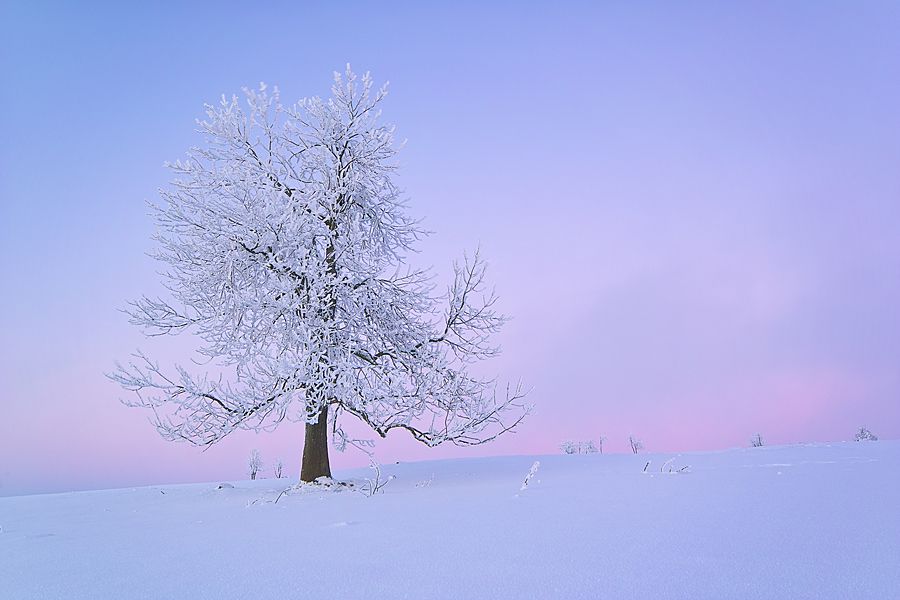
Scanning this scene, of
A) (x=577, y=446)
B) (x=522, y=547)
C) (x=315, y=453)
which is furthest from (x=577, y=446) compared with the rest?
(x=522, y=547)

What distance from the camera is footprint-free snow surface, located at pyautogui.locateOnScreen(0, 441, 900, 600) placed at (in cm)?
174

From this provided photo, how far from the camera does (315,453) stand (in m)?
8.00

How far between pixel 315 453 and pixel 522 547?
6.38m

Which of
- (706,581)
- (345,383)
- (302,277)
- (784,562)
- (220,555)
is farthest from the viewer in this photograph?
(302,277)

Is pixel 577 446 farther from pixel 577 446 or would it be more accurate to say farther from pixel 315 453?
pixel 315 453

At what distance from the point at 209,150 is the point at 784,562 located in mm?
9290

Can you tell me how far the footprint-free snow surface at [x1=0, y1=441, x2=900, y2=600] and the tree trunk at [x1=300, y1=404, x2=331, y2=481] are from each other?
147 inches

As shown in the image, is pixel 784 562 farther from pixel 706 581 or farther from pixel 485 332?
pixel 485 332

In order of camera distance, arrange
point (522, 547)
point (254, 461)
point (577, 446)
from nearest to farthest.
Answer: point (522, 547) → point (254, 461) → point (577, 446)

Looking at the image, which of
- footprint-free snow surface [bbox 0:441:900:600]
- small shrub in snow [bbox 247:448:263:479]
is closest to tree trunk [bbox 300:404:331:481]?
footprint-free snow surface [bbox 0:441:900:600]

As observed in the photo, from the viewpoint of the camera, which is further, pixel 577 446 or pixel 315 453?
pixel 577 446

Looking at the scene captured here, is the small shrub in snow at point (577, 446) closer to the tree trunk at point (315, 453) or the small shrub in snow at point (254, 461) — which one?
the small shrub in snow at point (254, 461)

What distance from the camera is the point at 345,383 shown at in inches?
271

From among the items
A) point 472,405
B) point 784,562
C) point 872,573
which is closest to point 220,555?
point 784,562
